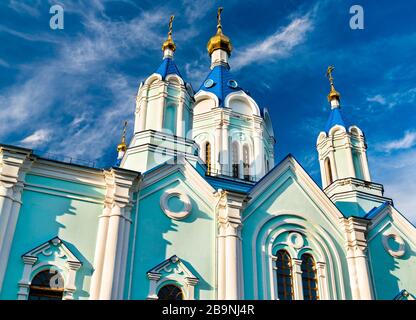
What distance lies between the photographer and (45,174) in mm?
13328

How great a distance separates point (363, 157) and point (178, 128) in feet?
27.6

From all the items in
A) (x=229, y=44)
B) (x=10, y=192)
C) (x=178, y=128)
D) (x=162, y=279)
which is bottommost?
(x=162, y=279)

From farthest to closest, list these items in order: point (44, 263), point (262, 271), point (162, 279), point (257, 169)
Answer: point (257, 169) < point (262, 271) < point (162, 279) < point (44, 263)

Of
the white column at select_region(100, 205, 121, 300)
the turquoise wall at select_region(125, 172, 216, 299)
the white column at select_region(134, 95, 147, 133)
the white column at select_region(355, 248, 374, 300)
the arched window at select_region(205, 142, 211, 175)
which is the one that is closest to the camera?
the white column at select_region(100, 205, 121, 300)

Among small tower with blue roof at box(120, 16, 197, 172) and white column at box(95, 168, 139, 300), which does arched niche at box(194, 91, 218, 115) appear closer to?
small tower with blue roof at box(120, 16, 197, 172)

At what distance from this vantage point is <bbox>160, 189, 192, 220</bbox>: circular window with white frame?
1410cm

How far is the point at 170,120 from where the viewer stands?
16.8 metres

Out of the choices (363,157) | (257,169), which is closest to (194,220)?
(257,169)

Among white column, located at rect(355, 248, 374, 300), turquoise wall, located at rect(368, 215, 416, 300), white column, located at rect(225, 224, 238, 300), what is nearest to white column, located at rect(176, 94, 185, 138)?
white column, located at rect(225, 224, 238, 300)

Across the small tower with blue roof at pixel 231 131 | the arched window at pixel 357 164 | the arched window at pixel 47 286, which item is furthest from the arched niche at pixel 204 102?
the arched window at pixel 47 286

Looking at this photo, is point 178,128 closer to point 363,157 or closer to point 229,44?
point 363,157

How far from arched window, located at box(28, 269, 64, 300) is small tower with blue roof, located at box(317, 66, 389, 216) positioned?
36.2 ft

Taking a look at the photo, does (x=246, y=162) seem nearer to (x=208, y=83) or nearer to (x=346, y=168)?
(x=346, y=168)

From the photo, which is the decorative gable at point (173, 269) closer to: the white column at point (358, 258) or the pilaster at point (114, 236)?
the pilaster at point (114, 236)
